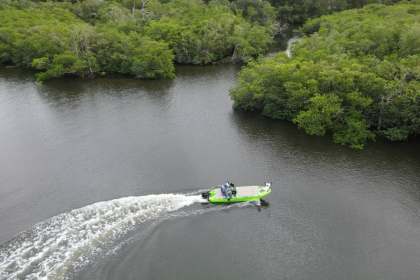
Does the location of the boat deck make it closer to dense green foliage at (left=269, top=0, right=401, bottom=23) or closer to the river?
the river

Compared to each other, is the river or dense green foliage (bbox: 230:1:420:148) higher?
dense green foliage (bbox: 230:1:420:148)

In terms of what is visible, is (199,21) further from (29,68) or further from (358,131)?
(358,131)

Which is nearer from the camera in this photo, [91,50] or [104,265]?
[104,265]

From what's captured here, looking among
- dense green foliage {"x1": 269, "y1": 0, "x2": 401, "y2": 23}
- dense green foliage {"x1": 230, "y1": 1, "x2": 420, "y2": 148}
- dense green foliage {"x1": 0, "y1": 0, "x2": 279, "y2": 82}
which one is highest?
dense green foliage {"x1": 269, "y1": 0, "x2": 401, "y2": 23}

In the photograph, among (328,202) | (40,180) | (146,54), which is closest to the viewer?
(328,202)

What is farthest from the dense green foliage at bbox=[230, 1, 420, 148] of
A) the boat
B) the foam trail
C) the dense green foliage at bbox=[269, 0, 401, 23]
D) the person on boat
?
the dense green foliage at bbox=[269, 0, 401, 23]

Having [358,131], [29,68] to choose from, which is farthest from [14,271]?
[29,68]
